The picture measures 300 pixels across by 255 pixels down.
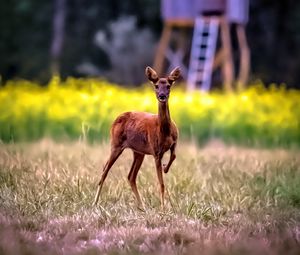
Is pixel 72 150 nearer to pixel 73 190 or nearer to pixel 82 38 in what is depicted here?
pixel 73 190

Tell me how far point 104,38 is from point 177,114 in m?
14.5

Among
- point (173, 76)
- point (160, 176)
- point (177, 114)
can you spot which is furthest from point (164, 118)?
point (177, 114)

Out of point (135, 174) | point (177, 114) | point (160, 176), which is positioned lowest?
point (177, 114)

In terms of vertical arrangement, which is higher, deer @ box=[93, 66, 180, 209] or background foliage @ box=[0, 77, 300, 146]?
deer @ box=[93, 66, 180, 209]

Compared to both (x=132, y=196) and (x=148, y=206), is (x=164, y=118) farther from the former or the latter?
(x=132, y=196)

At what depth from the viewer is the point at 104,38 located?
27.5 m

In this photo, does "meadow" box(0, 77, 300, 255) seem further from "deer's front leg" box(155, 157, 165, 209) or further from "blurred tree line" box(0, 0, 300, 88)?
"blurred tree line" box(0, 0, 300, 88)

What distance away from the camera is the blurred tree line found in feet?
89.1

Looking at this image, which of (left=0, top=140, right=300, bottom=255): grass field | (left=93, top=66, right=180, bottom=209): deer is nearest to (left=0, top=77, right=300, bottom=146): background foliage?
(left=0, top=140, right=300, bottom=255): grass field

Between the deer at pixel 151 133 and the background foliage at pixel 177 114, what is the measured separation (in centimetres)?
415

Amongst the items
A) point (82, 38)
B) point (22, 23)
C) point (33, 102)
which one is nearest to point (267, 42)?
point (82, 38)

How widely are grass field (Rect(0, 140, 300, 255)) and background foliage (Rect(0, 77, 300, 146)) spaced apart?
2343mm

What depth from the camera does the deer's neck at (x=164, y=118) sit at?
654 cm

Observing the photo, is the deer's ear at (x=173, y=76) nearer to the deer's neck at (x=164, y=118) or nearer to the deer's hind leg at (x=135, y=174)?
the deer's neck at (x=164, y=118)
